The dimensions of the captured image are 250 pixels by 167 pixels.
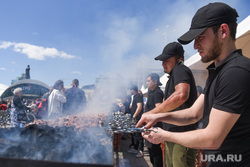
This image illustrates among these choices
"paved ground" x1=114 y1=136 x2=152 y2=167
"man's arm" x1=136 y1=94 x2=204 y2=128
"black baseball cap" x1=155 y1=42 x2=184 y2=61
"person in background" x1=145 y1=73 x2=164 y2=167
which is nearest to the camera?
"man's arm" x1=136 y1=94 x2=204 y2=128

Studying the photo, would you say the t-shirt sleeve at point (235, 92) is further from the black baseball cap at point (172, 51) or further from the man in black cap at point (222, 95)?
the black baseball cap at point (172, 51)

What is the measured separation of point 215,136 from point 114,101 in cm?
628

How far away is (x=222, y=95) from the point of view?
105cm

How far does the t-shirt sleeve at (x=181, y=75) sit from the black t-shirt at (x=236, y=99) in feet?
3.61

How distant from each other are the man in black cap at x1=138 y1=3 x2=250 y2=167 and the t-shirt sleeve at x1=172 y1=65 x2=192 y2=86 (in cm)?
87

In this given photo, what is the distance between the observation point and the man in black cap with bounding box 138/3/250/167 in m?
1.00

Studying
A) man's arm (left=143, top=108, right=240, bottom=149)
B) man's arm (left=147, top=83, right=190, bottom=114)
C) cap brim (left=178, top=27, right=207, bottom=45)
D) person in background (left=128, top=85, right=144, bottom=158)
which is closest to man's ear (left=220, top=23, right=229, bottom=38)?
cap brim (left=178, top=27, right=207, bottom=45)

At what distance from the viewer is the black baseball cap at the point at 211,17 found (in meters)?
1.18

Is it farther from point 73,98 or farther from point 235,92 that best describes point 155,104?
point 73,98

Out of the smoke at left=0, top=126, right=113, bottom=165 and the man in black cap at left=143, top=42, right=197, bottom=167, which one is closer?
the smoke at left=0, top=126, right=113, bottom=165

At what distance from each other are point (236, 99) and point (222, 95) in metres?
0.08

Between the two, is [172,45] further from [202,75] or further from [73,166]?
[202,75]

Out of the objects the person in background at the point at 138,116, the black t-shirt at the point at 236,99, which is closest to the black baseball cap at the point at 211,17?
the black t-shirt at the point at 236,99

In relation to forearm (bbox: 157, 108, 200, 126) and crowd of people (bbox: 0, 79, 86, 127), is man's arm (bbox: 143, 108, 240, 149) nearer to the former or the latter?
forearm (bbox: 157, 108, 200, 126)
